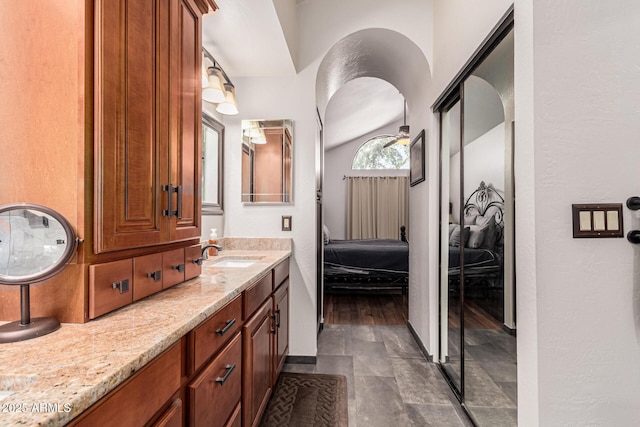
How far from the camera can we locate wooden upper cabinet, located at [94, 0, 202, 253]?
32.1 inches

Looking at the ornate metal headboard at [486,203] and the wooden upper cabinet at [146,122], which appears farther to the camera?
the ornate metal headboard at [486,203]

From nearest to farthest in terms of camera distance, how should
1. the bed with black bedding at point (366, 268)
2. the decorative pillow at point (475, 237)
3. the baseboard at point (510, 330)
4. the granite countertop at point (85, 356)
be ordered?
the granite countertop at point (85, 356) → the baseboard at point (510, 330) → the decorative pillow at point (475, 237) → the bed with black bedding at point (366, 268)

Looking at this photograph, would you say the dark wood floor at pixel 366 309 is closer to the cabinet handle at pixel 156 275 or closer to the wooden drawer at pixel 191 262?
the wooden drawer at pixel 191 262

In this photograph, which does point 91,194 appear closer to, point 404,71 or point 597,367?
point 597,367

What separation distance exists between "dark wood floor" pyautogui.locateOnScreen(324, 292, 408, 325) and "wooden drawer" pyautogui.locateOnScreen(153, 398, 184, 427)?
2610 millimetres

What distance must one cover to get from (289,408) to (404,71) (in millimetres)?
2884

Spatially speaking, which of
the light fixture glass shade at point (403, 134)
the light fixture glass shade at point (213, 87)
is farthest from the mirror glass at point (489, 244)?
the light fixture glass shade at point (403, 134)

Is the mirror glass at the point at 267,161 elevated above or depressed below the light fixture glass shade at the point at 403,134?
below

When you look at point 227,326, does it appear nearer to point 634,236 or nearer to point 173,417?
point 173,417

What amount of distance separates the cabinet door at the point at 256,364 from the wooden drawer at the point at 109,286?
1.82 ft

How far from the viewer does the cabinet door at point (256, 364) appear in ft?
4.34

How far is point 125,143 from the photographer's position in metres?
0.88

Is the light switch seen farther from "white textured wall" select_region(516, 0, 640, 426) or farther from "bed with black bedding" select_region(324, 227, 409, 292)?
"bed with black bedding" select_region(324, 227, 409, 292)

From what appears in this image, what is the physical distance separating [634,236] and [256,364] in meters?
1.59
